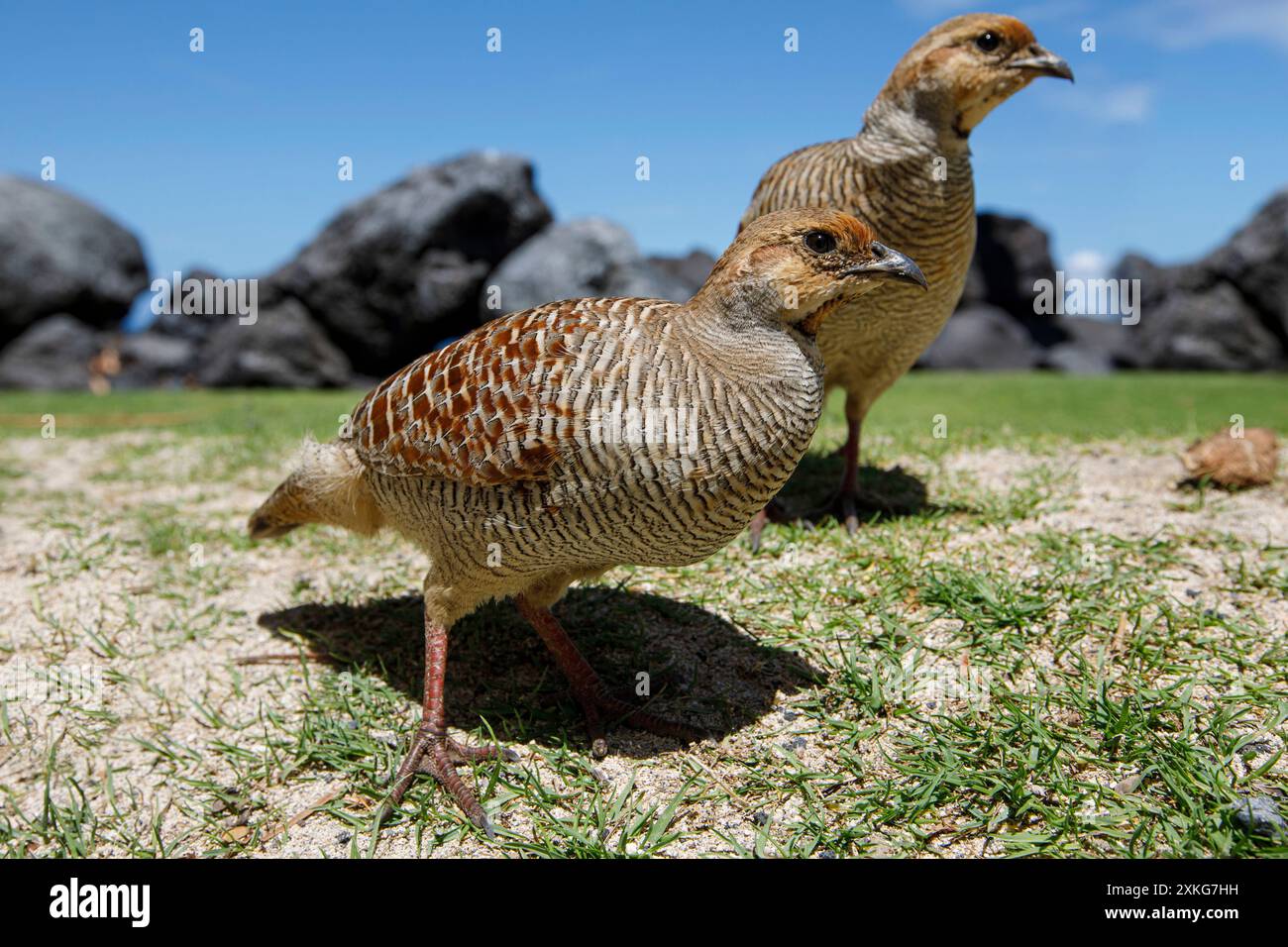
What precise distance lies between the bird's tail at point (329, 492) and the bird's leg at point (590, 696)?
69 centimetres

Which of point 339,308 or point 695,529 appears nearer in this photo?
point 695,529

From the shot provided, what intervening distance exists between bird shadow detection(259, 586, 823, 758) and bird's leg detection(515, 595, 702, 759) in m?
0.05

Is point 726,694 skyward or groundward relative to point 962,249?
groundward

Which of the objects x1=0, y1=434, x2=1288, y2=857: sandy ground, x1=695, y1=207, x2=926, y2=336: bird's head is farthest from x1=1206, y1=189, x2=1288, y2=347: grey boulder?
x1=695, y1=207, x2=926, y2=336: bird's head

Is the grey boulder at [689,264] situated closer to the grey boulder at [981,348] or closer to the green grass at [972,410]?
the grey boulder at [981,348]

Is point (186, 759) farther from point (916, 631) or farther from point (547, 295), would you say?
point (547, 295)

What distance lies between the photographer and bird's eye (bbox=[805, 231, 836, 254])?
2746mm

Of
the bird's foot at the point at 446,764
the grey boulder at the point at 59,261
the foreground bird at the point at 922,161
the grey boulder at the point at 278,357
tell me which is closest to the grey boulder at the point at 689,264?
the grey boulder at the point at 278,357

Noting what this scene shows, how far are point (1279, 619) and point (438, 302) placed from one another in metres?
15.6

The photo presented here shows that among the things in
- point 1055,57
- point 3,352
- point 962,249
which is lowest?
point 3,352

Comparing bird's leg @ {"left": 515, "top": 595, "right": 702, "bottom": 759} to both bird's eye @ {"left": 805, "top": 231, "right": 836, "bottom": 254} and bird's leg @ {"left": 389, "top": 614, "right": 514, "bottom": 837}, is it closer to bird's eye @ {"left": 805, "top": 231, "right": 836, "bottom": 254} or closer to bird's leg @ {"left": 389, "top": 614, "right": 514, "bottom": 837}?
bird's leg @ {"left": 389, "top": 614, "right": 514, "bottom": 837}

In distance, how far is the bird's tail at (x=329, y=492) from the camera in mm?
3432

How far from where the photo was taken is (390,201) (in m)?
17.3

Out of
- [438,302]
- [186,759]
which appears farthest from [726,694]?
[438,302]
